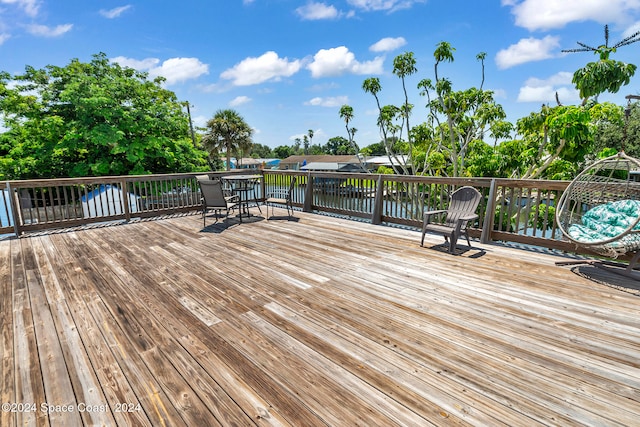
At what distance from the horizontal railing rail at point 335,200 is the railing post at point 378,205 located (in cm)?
2

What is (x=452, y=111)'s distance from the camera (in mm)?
13375

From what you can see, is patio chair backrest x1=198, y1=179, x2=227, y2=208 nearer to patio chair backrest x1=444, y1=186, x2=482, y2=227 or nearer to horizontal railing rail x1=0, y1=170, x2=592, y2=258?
horizontal railing rail x1=0, y1=170, x2=592, y2=258

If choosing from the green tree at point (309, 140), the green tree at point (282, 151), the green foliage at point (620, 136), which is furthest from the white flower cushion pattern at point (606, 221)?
the green tree at point (309, 140)

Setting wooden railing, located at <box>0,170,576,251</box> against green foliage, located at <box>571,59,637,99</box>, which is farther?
green foliage, located at <box>571,59,637,99</box>

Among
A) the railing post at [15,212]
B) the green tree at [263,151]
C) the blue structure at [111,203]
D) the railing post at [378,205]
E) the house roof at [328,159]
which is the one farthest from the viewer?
the green tree at [263,151]

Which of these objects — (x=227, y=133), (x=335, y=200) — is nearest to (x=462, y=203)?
(x=335, y=200)

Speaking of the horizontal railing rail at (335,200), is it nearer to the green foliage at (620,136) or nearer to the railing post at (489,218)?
the railing post at (489,218)

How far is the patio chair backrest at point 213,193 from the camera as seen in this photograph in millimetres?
5090

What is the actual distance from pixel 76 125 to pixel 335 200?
48.0 ft

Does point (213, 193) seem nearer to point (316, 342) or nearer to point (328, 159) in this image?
point (316, 342)

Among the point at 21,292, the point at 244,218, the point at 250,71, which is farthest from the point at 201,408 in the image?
the point at 250,71

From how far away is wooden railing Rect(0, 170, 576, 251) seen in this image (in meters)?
3.94

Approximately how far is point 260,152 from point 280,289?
8856cm

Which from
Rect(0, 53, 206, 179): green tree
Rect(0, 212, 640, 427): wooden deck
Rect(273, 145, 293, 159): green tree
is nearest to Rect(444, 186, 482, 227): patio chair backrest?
Rect(0, 212, 640, 427): wooden deck
